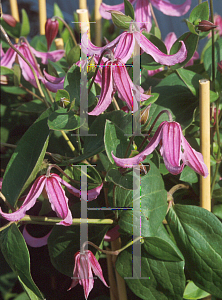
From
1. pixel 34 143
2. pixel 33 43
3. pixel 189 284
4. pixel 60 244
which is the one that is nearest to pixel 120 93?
pixel 34 143

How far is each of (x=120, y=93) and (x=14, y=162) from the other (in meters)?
0.22

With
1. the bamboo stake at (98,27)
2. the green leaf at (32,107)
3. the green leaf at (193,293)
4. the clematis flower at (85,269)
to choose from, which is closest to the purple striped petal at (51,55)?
the green leaf at (32,107)

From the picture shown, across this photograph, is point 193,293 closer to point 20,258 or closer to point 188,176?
point 188,176

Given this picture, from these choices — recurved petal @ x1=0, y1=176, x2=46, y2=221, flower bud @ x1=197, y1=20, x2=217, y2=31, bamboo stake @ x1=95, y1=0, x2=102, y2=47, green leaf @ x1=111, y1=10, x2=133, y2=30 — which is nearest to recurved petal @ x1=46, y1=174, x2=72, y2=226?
recurved petal @ x1=0, y1=176, x2=46, y2=221

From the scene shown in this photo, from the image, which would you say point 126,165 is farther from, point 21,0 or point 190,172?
point 21,0

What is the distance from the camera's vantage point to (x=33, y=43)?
98cm

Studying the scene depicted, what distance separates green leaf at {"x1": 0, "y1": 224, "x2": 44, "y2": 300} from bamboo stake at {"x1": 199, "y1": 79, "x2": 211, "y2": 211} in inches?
12.4

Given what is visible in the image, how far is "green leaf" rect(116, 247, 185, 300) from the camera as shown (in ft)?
1.72

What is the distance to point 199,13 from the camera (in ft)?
1.95

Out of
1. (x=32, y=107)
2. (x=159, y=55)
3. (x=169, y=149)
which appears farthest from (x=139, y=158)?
(x=32, y=107)

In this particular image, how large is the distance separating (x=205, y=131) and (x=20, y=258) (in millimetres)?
348

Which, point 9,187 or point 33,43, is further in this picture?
point 33,43

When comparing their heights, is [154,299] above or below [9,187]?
below

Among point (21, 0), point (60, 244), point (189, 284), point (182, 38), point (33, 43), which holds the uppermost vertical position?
point (21, 0)
